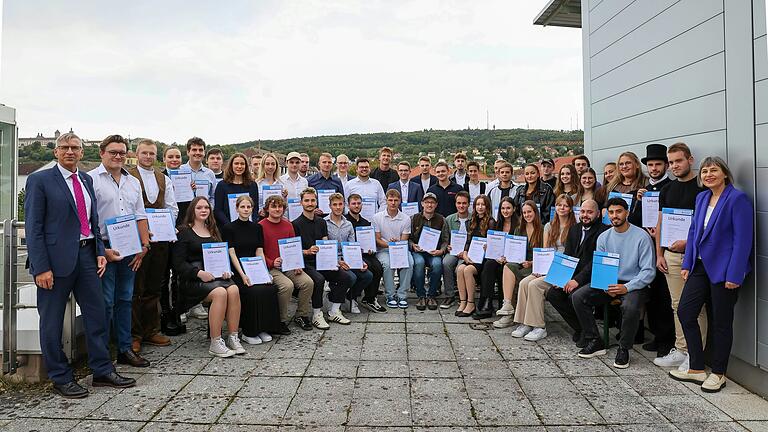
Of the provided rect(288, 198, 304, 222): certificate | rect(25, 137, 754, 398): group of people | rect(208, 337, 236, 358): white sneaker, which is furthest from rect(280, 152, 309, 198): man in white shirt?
rect(208, 337, 236, 358): white sneaker

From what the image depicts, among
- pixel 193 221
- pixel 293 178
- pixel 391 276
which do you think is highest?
pixel 293 178

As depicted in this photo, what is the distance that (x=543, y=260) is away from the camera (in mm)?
5895

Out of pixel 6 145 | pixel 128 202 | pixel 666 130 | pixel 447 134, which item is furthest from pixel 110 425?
pixel 447 134

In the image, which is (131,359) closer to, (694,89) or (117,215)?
(117,215)

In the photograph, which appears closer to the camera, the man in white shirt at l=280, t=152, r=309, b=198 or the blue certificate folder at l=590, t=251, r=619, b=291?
the blue certificate folder at l=590, t=251, r=619, b=291

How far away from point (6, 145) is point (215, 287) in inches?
167

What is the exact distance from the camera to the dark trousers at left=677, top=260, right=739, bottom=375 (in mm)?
4234

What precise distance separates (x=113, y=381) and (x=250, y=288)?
1655 millimetres

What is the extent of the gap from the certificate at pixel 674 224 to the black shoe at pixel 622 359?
110cm

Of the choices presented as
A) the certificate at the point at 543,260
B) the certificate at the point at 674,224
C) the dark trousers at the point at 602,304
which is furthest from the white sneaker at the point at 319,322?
the certificate at the point at 674,224

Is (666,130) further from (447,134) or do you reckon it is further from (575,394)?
(447,134)

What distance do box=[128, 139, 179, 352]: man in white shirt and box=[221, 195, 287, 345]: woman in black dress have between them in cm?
70

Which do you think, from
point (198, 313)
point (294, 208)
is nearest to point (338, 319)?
point (294, 208)

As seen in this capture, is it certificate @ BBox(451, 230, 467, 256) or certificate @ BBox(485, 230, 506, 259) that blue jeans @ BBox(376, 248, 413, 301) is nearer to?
certificate @ BBox(451, 230, 467, 256)
